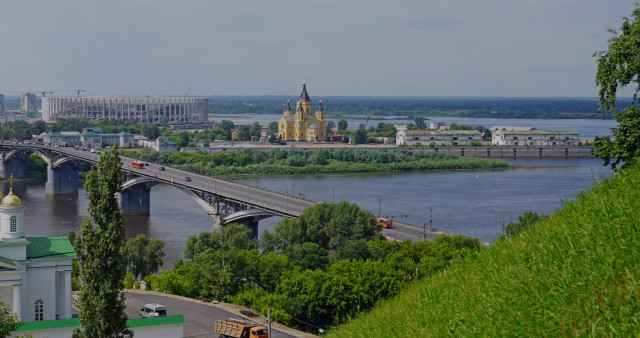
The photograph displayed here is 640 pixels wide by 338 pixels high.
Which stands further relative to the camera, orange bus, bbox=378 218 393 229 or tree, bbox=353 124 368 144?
tree, bbox=353 124 368 144

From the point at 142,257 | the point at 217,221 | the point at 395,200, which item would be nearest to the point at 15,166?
the point at 217,221

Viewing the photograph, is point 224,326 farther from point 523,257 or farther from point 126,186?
point 126,186

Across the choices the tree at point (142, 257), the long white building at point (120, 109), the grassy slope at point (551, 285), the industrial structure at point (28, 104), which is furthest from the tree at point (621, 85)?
the industrial structure at point (28, 104)

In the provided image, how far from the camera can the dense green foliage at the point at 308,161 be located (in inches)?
2108

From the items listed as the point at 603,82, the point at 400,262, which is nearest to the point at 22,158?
the point at 400,262

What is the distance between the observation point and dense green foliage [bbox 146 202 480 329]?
16.5 metres

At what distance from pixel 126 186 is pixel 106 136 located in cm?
3379

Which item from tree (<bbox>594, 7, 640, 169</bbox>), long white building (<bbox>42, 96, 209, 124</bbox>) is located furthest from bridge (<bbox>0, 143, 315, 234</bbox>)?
long white building (<bbox>42, 96, 209, 124</bbox>)

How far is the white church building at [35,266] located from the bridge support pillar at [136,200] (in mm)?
22227

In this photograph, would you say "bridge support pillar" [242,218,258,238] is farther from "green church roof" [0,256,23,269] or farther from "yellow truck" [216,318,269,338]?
"yellow truck" [216,318,269,338]

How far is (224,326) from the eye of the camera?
12.7 m

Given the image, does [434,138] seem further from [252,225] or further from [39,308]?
[39,308]

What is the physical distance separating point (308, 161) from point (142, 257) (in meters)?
34.1

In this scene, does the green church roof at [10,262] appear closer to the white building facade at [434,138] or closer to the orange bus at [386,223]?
the orange bus at [386,223]
